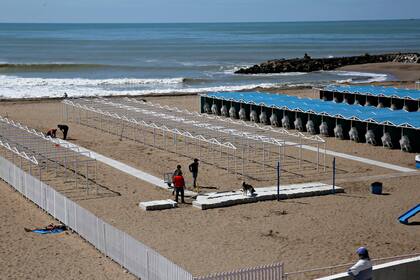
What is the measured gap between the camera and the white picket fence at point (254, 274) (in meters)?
12.8

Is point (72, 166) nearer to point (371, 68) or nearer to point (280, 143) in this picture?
point (280, 143)

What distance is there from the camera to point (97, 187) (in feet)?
78.1

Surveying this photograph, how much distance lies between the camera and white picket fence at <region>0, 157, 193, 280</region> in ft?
47.2

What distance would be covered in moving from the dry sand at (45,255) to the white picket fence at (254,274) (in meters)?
3.40

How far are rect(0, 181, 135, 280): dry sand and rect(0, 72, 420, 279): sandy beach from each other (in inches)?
8.9

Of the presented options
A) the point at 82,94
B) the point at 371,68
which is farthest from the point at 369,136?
the point at 371,68

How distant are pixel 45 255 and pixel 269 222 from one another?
577cm

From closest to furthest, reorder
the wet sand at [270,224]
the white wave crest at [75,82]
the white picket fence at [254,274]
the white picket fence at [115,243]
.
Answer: the white picket fence at [254,274], the white picket fence at [115,243], the wet sand at [270,224], the white wave crest at [75,82]

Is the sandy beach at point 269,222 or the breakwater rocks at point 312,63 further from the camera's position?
the breakwater rocks at point 312,63

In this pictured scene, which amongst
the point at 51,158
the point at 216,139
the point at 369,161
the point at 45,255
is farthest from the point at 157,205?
the point at 369,161

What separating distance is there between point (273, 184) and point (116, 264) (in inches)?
348

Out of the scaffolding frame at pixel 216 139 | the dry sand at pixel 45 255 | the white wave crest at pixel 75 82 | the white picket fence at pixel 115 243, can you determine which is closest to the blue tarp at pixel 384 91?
the scaffolding frame at pixel 216 139

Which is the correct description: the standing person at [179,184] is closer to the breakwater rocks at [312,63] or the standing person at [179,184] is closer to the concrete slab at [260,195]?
the concrete slab at [260,195]

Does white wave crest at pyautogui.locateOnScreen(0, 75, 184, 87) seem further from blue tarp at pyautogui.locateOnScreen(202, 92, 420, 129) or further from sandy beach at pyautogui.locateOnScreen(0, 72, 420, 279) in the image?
sandy beach at pyautogui.locateOnScreen(0, 72, 420, 279)
